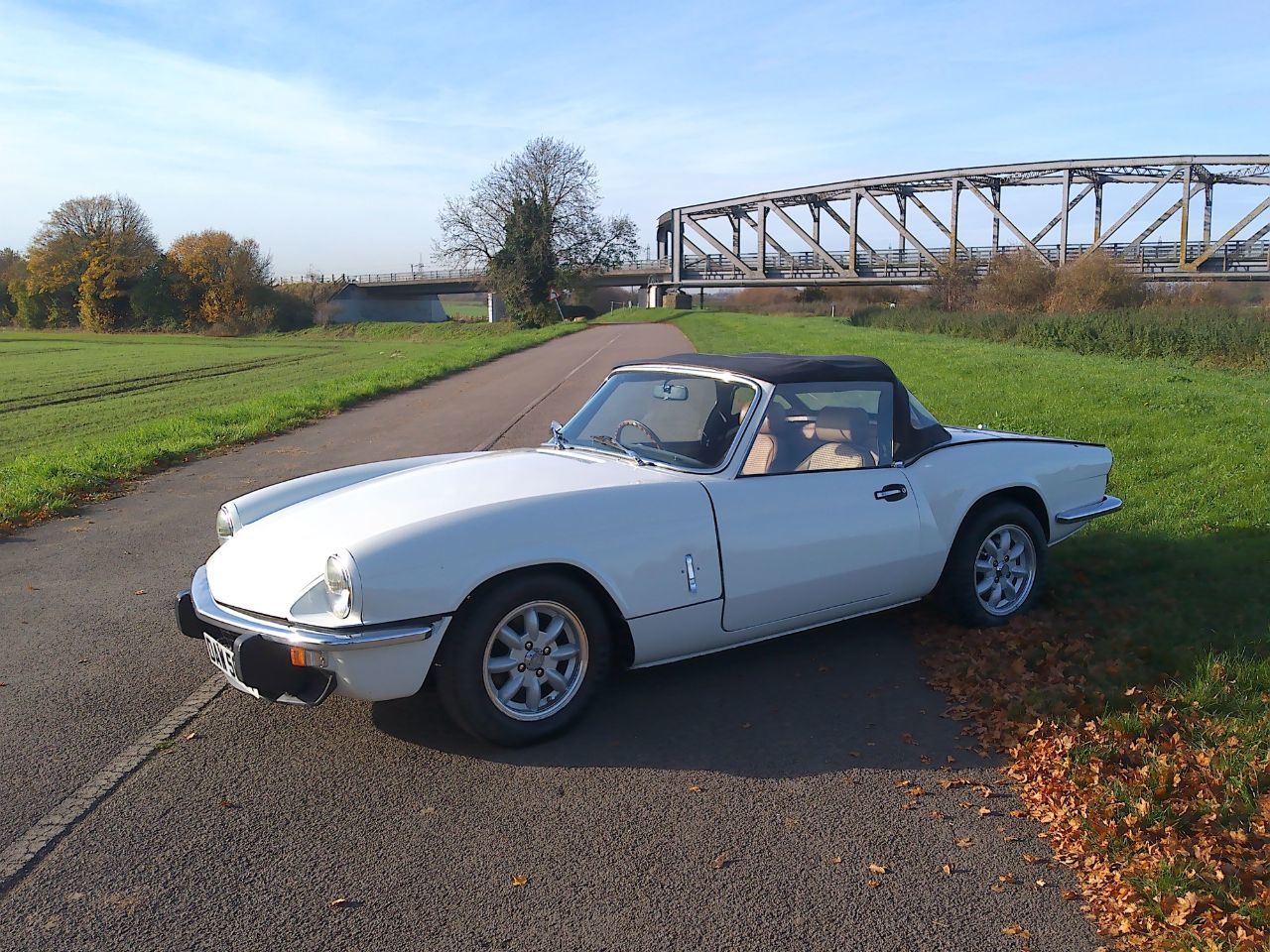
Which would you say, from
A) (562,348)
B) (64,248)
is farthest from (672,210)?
(562,348)

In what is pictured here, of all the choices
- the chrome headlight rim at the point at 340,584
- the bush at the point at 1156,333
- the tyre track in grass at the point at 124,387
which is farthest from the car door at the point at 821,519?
the bush at the point at 1156,333

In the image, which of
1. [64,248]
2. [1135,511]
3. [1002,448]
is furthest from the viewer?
[64,248]

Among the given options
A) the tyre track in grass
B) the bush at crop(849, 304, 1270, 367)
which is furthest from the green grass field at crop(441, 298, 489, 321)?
the bush at crop(849, 304, 1270, 367)

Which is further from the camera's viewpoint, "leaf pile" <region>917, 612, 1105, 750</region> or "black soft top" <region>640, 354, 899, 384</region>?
"black soft top" <region>640, 354, 899, 384</region>

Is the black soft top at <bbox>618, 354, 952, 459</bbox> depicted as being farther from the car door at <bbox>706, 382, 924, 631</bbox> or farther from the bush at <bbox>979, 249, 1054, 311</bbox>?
the bush at <bbox>979, 249, 1054, 311</bbox>

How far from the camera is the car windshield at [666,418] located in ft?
16.0

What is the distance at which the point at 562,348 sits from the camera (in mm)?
35656

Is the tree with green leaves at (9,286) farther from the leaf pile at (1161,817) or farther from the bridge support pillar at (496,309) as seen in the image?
the leaf pile at (1161,817)

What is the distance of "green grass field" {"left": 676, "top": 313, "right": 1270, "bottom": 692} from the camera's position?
5348 millimetres

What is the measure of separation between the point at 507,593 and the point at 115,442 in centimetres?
1100

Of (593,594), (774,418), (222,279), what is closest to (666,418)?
(774,418)

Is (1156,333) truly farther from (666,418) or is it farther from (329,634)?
(329,634)

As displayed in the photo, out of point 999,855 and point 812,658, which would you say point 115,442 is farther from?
point 999,855

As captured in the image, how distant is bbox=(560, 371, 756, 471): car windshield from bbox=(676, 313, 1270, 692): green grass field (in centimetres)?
210
